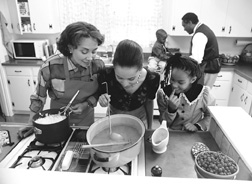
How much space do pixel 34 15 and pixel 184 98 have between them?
8.93ft

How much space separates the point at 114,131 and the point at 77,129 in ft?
0.89

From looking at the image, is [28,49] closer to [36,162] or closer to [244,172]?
[36,162]

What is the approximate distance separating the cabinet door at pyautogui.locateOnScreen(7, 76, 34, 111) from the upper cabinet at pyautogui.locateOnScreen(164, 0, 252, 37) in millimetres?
2312

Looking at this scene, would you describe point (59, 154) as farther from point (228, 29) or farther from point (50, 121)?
point (228, 29)

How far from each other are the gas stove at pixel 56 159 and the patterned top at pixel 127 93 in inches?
15.0

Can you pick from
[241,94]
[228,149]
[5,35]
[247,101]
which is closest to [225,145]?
[228,149]

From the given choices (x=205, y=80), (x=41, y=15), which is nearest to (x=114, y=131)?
(x=205, y=80)

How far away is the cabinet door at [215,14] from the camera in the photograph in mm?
3037

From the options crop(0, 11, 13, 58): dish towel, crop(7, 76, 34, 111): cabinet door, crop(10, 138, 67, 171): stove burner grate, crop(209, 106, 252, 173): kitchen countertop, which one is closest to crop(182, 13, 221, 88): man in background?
crop(209, 106, 252, 173): kitchen countertop

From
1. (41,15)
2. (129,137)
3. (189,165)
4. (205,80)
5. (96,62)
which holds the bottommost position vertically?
(205,80)

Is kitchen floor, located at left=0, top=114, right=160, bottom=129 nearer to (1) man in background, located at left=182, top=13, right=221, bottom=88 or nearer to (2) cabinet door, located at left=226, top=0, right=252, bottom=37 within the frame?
(1) man in background, located at left=182, top=13, right=221, bottom=88

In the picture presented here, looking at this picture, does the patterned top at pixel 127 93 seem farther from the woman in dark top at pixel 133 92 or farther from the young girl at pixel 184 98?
the young girl at pixel 184 98

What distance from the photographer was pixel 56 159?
3.35 ft

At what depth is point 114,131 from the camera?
1.12 m
